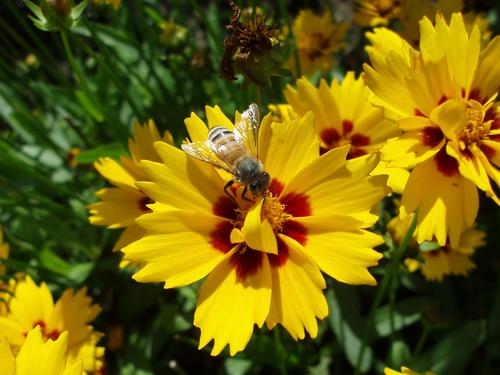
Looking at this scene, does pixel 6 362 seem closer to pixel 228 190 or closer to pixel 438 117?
pixel 228 190

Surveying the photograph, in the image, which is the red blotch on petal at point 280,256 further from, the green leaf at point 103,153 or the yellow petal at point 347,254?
the green leaf at point 103,153

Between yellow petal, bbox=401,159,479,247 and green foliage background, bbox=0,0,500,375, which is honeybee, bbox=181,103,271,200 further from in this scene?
green foliage background, bbox=0,0,500,375

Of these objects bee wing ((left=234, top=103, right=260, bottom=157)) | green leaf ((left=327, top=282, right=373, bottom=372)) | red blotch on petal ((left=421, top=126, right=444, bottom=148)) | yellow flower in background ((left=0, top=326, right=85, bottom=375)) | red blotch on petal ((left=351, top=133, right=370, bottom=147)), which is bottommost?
green leaf ((left=327, top=282, right=373, bottom=372))

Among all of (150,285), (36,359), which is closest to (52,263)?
(150,285)

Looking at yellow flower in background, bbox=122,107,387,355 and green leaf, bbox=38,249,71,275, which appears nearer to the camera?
yellow flower in background, bbox=122,107,387,355

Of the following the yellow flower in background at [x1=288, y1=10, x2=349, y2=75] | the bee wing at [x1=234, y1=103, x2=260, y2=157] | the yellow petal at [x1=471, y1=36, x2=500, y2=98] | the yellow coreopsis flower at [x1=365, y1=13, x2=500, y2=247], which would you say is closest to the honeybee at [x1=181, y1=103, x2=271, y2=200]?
the bee wing at [x1=234, y1=103, x2=260, y2=157]

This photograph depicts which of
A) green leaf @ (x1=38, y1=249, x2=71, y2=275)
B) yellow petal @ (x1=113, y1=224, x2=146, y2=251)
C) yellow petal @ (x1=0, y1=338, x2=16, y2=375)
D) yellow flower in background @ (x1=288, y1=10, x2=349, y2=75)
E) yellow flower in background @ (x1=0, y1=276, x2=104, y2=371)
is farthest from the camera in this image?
yellow flower in background @ (x1=288, y1=10, x2=349, y2=75)

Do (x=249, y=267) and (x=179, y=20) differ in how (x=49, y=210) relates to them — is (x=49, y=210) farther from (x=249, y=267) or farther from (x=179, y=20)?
(x=249, y=267)
